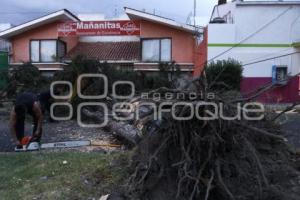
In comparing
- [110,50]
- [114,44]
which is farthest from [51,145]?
[114,44]

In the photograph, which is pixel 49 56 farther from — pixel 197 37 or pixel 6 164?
pixel 6 164

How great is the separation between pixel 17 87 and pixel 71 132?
27.2ft

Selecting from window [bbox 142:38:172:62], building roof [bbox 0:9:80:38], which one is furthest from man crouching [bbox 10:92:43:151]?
building roof [bbox 0:9:80:38]

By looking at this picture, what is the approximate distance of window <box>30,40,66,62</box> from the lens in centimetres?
3278

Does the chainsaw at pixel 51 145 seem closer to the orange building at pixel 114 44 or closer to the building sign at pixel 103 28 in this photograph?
the orange building at pixel 114 44

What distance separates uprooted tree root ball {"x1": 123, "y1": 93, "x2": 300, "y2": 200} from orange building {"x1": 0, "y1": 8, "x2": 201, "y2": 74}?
23.5 m

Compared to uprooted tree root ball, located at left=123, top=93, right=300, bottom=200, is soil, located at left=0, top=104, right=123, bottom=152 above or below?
below

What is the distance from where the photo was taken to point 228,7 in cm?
2758

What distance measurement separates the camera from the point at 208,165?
17.8 ft

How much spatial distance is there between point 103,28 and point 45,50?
5.09m

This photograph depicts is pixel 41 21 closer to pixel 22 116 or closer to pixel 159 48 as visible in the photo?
pixel 159 48

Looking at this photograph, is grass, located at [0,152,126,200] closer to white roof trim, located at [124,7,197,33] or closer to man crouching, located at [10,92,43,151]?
man crouching, located at [10,92,43,151]

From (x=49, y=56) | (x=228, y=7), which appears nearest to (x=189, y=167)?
(x=228, y=7)

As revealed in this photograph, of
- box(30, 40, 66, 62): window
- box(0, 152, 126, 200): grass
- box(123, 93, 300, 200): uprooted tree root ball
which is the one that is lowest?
box(0, 152, 126, 200): grass
